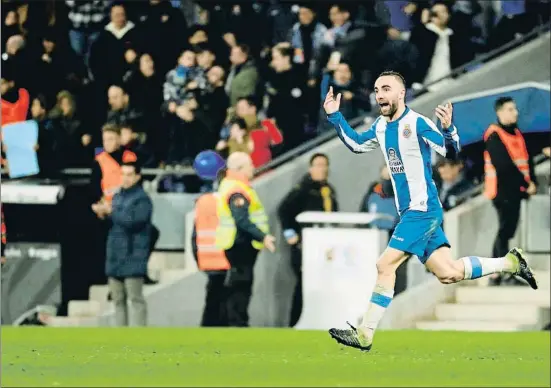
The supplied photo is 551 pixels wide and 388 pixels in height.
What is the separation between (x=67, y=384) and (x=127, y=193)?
20.8 ft

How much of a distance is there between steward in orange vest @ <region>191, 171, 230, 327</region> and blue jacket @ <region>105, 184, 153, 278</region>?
58cm

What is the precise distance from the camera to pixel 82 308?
54.2ft

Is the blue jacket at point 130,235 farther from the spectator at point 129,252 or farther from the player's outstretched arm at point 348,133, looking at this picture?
the player's outstretched arm at point 348,133

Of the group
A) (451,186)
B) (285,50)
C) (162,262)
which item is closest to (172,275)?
(162,262)

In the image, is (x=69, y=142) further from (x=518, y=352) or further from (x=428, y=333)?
(x=518, y=352)

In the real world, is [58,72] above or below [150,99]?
above

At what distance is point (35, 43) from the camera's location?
17.2 m

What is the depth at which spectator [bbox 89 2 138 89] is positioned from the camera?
16.9 metres

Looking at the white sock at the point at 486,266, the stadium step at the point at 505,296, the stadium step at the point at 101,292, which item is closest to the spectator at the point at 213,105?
the stadium step at the point at 101,292

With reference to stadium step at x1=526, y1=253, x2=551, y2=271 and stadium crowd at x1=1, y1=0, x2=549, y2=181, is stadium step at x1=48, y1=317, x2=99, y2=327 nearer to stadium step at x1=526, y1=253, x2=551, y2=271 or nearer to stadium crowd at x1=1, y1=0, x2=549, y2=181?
stadium crowd at x1=1, y1=0, x2=549, y2=181

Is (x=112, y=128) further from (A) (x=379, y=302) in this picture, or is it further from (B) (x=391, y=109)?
(B) (x=391, y=109)

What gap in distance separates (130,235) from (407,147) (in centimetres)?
828

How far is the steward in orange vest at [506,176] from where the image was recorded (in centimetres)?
1599

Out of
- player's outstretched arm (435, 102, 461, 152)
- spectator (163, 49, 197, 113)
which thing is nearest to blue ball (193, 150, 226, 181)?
spectator (163, 49, 197, 113)
